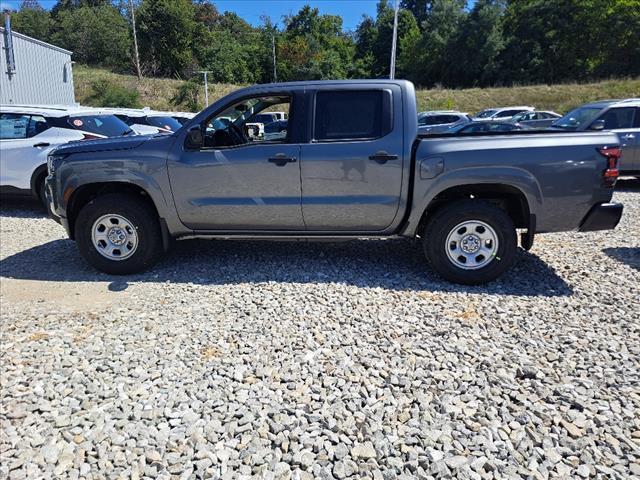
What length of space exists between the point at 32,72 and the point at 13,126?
1483 centimetres

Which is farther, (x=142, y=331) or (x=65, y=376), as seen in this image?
(x=142, y=331)

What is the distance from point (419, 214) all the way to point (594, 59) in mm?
58044

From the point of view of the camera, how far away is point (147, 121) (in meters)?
11.2

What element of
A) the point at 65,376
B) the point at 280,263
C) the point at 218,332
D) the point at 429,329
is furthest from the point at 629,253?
the point at 65,376

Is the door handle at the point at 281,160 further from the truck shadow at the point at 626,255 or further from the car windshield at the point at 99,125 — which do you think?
the car windshield at the point at 99,125

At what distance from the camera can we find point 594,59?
169ft

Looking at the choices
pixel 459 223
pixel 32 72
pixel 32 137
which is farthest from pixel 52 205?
pixel 32 72

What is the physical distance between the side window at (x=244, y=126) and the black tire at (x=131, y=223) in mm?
997

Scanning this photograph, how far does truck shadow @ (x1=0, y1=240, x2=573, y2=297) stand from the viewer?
188 inches

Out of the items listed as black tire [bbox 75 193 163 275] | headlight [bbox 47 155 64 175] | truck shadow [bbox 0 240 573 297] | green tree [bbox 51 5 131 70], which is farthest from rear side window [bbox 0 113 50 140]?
green tree [bbox 51 5 131 70]

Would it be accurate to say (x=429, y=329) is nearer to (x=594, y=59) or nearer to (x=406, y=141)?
(x=406, y=141)

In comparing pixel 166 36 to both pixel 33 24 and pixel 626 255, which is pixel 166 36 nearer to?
pixel 33 24

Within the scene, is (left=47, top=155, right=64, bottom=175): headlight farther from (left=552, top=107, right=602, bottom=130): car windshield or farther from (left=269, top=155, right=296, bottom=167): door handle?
(left=552, top=107, right=602, bottom=130): car windshield

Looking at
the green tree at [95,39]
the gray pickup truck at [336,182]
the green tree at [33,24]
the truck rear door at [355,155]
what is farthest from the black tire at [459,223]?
the green tree at [33,24]
